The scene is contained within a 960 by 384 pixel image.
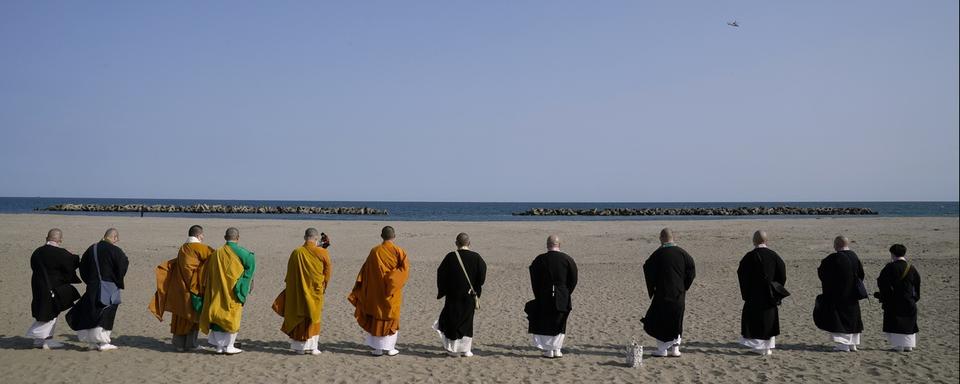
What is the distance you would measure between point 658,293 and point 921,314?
21.1 ft

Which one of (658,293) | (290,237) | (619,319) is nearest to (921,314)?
(619,319)

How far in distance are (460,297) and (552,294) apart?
4.07 ft

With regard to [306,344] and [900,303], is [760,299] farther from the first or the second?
[306,344]

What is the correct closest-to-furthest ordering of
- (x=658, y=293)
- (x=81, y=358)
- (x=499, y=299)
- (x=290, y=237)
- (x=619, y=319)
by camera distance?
(x=81, y=358)
(x=658, y=293)
(x=619, y=319)
(x=499, y=299)
(x=290, y=237)

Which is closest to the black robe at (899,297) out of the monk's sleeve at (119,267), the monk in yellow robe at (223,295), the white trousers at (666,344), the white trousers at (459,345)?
the white trousers at (666,344)

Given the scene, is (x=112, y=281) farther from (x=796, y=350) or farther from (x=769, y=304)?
(x=796, y=350)

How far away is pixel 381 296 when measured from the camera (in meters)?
8.70

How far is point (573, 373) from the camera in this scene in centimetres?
789

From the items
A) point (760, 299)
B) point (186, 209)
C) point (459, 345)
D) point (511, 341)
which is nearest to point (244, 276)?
point (459, 345)

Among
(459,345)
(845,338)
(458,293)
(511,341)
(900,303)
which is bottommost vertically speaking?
(511,341)

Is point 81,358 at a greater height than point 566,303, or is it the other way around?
point 566,303

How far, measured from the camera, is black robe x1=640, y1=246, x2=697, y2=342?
8.58 m

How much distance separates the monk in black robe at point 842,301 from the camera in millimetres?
8883

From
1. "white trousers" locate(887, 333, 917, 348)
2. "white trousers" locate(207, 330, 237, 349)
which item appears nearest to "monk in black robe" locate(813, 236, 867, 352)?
"white trousers" locate(887, 333, 917, 348)
